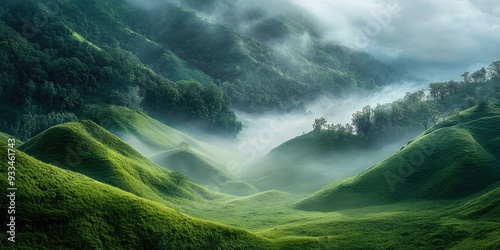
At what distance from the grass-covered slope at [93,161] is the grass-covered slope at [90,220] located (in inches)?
1397

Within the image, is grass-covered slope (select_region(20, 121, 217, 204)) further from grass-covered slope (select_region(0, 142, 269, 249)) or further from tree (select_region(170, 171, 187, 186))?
grass-covered slope (select_region(0, 142, 269, 249))

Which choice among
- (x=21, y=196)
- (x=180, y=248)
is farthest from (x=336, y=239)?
(x=21, y=196)

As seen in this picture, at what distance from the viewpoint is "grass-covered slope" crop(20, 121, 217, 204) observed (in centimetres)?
10388

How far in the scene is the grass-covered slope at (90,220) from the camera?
182 ft

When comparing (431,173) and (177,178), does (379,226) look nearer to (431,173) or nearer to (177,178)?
(431,173)

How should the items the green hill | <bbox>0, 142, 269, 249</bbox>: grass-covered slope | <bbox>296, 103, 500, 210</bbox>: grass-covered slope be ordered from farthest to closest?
<bbox>296, 103, 500, 210</bbox>: grass-covered slope < the green hill < <bbox>0, 142, 269, 249</bbox>: grass-covered slope

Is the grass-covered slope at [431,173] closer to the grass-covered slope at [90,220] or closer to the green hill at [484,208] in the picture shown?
the green hill at [484,208]

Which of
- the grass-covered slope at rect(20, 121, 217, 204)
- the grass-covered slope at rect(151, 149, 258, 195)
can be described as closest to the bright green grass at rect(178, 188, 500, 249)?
the grass-covered slope at rect(20, 121, 217, 204)

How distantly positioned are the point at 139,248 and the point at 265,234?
30.5m

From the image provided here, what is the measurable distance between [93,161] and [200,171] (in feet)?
283

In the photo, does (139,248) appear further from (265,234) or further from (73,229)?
(265,234)

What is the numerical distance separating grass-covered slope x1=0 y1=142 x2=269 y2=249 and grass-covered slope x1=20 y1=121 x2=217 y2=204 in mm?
35494

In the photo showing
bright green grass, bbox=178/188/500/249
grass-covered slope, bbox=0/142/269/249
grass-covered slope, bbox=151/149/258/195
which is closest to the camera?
grass-covered slope, bbox=0/142/269/249

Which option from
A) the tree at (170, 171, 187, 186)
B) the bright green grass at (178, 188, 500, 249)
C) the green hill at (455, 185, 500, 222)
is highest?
the tree at (170, 171, 187, 186)
